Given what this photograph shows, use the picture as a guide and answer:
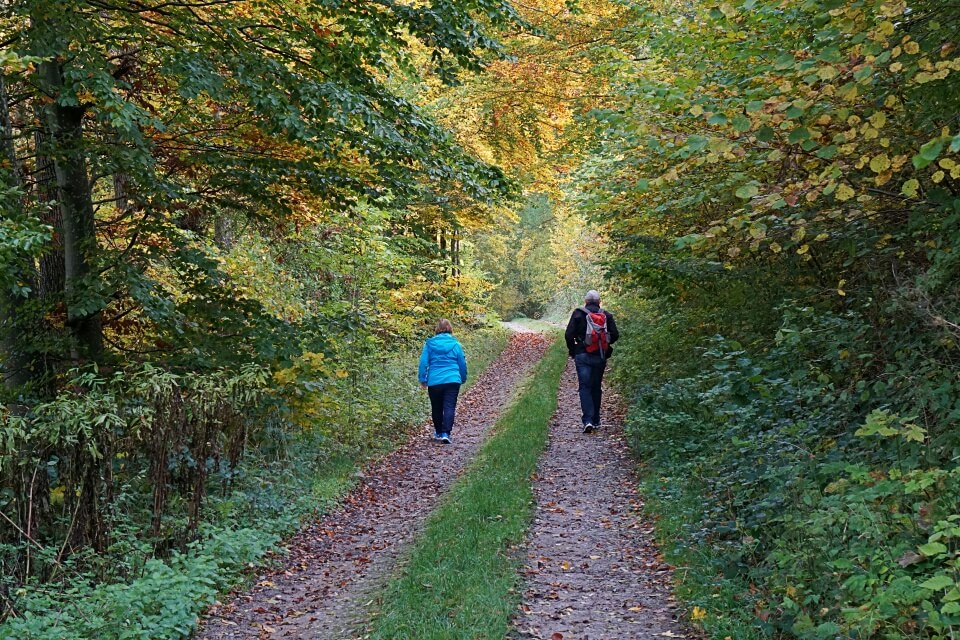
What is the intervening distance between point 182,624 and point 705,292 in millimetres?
8831

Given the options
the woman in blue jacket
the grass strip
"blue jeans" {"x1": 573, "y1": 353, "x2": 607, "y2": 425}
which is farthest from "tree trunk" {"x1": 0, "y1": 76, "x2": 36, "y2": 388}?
"blue jeans" {"x1": 573, "y1": 353, "x2": 607, "y2": 425}

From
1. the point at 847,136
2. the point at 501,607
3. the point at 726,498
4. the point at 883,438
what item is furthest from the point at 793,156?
the point at 501,607

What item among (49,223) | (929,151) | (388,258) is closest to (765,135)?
(929,151)

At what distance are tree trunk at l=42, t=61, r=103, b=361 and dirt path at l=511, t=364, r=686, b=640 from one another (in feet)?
18.2

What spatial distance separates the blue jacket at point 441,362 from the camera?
12680 millimetres

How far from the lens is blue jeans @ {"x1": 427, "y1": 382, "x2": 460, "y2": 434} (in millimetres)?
12758

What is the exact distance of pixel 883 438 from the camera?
5.48 meters

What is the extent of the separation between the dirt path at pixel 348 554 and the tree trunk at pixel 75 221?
11.3ft

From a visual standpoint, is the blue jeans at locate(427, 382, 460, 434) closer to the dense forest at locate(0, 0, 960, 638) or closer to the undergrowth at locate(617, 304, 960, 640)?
the dense forest at locate(0, 0, 960, 638)

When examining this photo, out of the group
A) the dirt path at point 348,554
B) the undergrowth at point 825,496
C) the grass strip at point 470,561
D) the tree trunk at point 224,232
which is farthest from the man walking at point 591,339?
the tree trunk at point 224,232

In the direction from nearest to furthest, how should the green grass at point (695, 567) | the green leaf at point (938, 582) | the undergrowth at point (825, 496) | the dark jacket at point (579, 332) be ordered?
the green leaf at point (938, 582), the undergrowth at point (825, 496), the green grass at point (695, 567), the dark jacket at point (579, 332)

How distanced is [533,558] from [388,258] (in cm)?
794

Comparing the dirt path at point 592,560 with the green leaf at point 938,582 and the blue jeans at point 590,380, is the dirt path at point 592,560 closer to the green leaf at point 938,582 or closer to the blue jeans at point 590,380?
the blue jeans at point 590,380

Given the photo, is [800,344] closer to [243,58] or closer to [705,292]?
[705,292]
